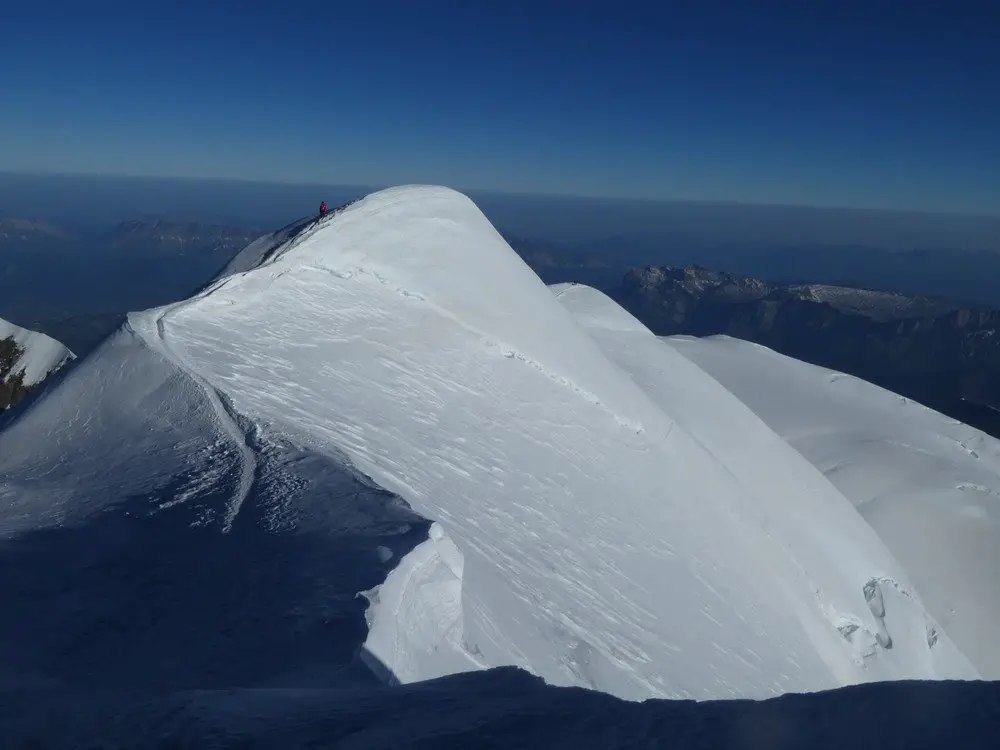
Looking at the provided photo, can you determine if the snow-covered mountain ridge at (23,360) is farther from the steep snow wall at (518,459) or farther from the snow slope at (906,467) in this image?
the snow slope at (906,467)

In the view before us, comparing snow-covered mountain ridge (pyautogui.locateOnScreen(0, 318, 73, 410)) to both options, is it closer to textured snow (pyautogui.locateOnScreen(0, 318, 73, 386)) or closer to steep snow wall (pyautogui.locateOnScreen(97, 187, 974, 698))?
textured snow (pyautogui.locateOnScreen(0, 318, 73, 386))

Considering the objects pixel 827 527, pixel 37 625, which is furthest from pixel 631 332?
pixel 37 625

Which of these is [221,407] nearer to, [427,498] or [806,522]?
[427,498]

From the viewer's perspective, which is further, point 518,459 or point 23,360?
point 23,360

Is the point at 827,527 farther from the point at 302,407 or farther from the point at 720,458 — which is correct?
the point at 302,407

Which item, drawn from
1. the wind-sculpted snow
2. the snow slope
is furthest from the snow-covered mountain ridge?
the snow slope

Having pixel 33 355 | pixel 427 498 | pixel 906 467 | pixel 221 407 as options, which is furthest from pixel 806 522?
pixel 33 355

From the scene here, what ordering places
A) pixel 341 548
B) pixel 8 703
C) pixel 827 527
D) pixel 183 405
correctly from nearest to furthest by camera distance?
1. pixel 8 703
2. pixel 341 548
3. pixel 183 405
4. pixel 827 527
